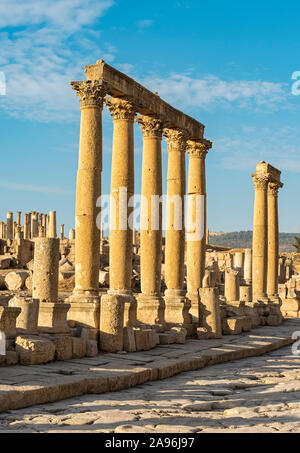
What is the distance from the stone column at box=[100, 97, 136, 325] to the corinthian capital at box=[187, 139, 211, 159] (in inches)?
213

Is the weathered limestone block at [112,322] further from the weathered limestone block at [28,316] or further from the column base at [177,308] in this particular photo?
the column base at [177,308]

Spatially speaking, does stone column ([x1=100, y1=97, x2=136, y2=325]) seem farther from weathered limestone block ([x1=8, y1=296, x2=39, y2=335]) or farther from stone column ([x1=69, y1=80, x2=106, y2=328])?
weathered limestone block ([x1=8, y1=296, x2=39, y2=335])

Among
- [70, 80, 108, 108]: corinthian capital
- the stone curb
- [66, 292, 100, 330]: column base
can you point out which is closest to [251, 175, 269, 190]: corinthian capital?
the stone curb

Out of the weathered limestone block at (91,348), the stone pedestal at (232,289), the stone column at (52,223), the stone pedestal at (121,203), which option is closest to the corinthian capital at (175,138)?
the stone pedestal at (121,203)

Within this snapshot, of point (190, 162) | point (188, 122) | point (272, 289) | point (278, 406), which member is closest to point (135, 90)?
point (188, 122)

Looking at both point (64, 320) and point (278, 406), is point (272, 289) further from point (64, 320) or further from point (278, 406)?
point (278, 406)

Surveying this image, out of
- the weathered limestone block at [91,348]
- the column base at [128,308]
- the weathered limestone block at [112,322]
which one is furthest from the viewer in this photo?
the column base at [128,308]

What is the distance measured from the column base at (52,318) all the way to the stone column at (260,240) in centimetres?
1492

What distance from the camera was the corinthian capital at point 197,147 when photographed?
23.3m

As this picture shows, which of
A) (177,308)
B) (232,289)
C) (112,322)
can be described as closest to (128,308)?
(112,322)

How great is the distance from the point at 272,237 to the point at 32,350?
19.5 meters

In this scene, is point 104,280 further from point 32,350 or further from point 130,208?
point 32,350

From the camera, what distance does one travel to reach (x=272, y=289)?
29.9 meters

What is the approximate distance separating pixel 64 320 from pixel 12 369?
2984 mm
